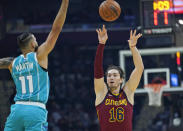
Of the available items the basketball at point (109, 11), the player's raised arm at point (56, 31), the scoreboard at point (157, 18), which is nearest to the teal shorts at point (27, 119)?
the player's raised arm at point (56, 31)

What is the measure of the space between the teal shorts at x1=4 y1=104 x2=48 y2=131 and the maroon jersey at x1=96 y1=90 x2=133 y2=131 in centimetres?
88

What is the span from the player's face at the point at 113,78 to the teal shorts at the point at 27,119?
1.00 m

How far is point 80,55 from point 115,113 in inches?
608

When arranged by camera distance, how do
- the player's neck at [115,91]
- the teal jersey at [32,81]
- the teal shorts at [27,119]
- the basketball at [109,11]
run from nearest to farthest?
1. the teal shorts at [27,119]
2. the teal jersey at [32,81]
3. the player's neck at [115,91]
4. the basketball at [109,11]

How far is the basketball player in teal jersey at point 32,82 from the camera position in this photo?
4.59 meters

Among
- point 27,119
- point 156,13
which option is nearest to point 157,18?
point 156,13

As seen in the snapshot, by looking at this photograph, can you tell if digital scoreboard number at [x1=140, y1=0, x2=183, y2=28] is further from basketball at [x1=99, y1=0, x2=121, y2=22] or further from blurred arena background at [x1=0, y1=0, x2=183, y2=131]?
basketball at [x1=99, y1=0, x2=121, y2=22]

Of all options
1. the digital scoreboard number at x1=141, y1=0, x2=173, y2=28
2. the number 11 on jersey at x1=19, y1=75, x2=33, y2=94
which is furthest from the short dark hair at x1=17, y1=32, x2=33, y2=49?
the digital scoreboard number at x1=141, y1=0, x2=173, y2=28

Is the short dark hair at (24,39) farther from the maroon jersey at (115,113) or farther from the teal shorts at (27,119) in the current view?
the maroon jersey at (115,113)

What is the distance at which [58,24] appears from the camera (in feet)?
15.2

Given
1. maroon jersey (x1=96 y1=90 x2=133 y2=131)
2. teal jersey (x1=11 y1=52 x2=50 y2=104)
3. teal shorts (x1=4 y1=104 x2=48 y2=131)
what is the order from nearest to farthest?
teal shorts (x1=4 y1=104 x2=48 y2=131) → teal jersey (x1=11 y1=52 x2=50 y2=104) → maroon jersey (x1=96 y1=90 x2=133 y2=131)

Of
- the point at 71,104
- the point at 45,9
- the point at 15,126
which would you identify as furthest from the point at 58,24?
the point at 45,9

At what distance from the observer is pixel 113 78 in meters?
5.23

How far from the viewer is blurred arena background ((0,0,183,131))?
17.5m
